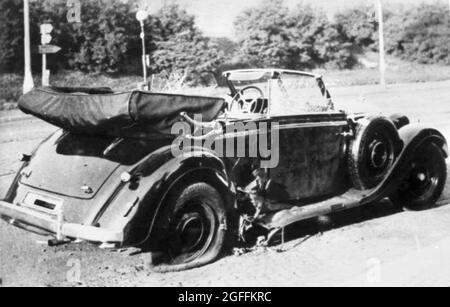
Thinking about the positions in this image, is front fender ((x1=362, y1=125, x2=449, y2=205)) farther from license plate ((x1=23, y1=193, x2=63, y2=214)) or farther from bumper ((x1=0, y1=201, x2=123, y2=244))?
license plate ((x1=23, y1=193, x2=63, y2=214))

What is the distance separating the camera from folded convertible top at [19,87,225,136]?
3789mm

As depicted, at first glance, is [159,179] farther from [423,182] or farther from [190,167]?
[423,182]

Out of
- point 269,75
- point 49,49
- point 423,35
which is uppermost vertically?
point 423,35

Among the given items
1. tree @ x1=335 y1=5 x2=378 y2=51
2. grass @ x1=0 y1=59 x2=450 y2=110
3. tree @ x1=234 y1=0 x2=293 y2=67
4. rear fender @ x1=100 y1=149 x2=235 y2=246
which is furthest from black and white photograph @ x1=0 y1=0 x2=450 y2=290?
tree @ x1=335 y1=5 x2=378 y2=51

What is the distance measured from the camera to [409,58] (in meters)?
22.1

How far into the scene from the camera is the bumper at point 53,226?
Answer: 143 inches

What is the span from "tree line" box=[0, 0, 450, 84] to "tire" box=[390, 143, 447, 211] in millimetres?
14451

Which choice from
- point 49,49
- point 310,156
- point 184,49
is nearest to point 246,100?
point 310,156

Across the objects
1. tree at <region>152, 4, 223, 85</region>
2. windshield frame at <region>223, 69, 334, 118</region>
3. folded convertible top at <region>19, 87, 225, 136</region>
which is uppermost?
tree at <region>152, 4, 223, 85</region>

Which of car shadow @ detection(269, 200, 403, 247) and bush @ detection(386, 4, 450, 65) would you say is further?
bush @ detection(386, 4, 450, 65)

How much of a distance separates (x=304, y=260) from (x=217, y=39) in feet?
69.1

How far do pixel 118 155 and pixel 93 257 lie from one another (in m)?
1.04

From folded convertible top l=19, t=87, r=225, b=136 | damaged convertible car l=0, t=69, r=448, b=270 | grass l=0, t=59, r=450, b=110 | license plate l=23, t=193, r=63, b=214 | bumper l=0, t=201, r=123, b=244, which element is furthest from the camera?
grass l=0, t=59, r=450, b=110

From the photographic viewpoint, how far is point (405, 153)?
5836 millimetres
